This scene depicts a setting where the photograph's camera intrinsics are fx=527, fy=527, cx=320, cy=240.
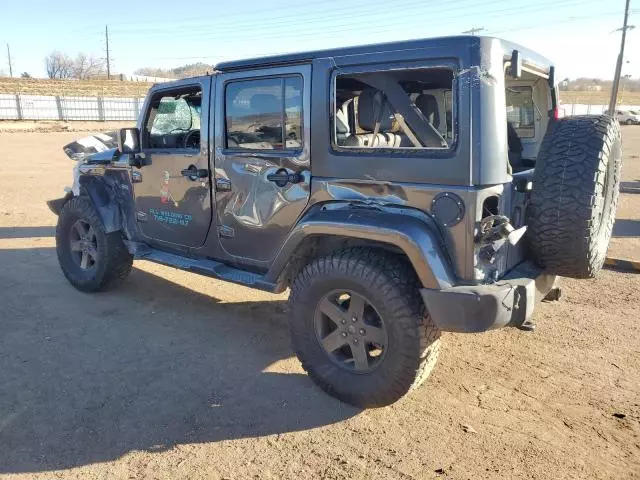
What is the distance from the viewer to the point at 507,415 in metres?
3.16

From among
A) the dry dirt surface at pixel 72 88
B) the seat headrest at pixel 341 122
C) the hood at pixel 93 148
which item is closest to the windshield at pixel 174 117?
the hood at pixel 93 148

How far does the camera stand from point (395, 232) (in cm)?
291

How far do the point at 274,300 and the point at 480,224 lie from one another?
2.76 m

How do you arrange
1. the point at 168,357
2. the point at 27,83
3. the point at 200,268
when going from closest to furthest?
1. the point at 168,357
2. the point at 200,268
3. the point at 27,83

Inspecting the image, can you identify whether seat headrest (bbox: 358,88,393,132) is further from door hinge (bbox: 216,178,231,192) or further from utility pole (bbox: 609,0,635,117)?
utility pole (bbox: 609,0,635,117)

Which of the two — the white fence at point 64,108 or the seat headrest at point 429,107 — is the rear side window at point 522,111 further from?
the white fence at point 64,108

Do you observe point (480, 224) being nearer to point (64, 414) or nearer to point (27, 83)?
point (64, 414)

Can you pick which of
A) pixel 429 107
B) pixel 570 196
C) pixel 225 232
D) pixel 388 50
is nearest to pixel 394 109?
pixel 388 50

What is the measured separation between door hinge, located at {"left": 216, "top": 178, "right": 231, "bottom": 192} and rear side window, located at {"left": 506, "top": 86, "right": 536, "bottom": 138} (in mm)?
2211

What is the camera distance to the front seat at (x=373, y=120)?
10.8 ft

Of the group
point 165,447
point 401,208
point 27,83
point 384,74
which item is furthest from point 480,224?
point 27,83

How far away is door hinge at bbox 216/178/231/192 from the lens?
3973 mm

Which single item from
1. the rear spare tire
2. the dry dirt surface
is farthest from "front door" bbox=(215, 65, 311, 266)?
the dry dirt surface

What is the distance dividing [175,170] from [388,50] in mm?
2167
